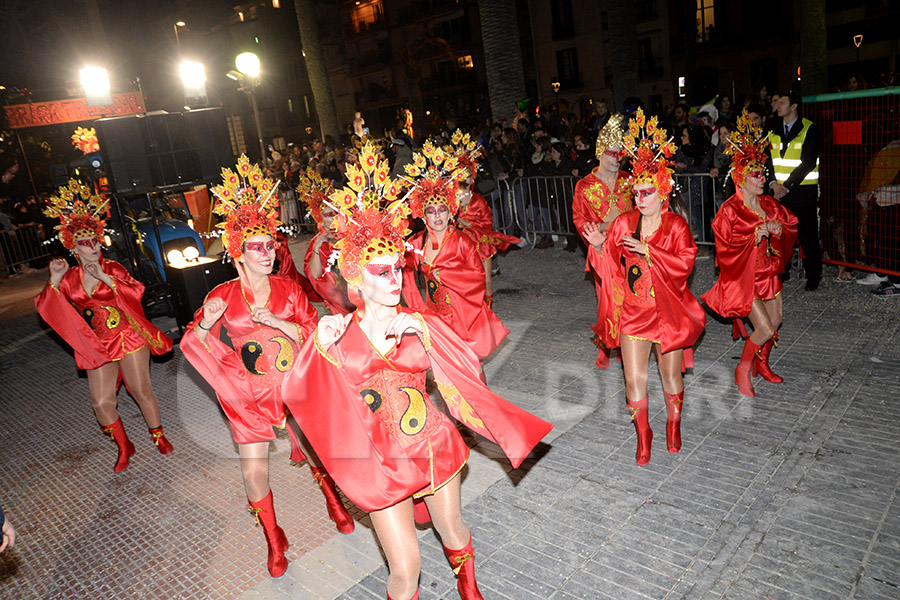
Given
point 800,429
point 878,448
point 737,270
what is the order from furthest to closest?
point 737,270
point 800,429
point 878,448

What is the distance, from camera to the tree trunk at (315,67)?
2127cm

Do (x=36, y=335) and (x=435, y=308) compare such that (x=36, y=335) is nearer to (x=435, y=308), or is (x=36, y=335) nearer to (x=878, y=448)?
(x=435, y=308)

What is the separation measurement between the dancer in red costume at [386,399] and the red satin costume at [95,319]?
10.8 feet

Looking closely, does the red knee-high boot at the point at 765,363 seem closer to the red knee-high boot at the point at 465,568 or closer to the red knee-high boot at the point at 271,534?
the red knee-high boot at the point at 465,568

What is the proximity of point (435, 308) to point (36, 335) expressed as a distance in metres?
8.74

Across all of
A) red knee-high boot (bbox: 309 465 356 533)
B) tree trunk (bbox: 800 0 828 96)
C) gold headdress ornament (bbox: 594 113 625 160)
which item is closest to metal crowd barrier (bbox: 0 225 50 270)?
gold headdress ornament (bbox: 594 113 625 160)

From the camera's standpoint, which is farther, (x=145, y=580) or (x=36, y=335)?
(x=36, y=335)

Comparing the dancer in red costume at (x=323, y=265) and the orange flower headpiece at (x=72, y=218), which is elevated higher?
the orange flower headpiece at (x=72, y=218)

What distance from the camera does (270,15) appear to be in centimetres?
5125

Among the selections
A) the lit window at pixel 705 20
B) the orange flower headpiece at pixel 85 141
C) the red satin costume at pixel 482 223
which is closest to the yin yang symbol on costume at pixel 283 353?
the red satin costume at pixel 482 223

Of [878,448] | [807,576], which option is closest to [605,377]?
[878,448]

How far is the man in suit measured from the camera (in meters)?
7.73

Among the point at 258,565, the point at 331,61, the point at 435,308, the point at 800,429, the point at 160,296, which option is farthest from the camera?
the point at 331,61

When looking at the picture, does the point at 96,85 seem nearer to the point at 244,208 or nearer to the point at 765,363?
the point at 244,208
